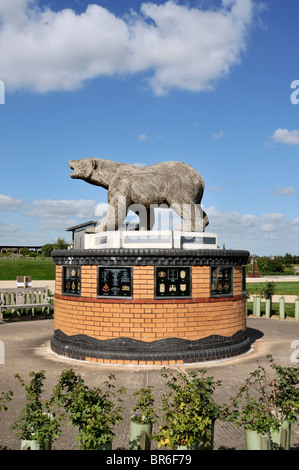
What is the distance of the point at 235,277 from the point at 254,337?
10.9ft

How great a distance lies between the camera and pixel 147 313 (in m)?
9.38

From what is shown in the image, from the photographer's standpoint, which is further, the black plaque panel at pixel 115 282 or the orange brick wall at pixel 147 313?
the black plaque panel at pixel 115 282

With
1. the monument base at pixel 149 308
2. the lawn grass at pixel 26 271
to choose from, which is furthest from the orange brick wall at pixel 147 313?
the lawn grass at pixel 26 271

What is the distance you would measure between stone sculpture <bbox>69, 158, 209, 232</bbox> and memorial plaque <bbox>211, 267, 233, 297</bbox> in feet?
4.12

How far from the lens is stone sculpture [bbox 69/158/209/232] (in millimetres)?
Result: 10633

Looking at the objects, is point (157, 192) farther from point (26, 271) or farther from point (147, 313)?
point (26, 271)

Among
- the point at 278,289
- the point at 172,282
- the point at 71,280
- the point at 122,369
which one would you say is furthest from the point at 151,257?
the point at 278,289

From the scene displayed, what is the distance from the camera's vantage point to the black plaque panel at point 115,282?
956 cm

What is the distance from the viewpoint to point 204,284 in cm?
978

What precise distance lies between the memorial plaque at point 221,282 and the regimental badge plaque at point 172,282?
0.72 metres

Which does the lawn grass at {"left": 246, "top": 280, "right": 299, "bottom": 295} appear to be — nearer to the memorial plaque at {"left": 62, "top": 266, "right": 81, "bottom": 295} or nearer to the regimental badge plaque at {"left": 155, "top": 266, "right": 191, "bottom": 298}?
the regimental badge plaque at {"left": 155, "top": 266, "right": 191, "bottom": 298}

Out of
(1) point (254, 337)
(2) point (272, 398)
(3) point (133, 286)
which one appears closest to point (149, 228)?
(3) point (133, 286)

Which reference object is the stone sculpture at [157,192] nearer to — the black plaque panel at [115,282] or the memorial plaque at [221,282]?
the memorial plaque at [221,282]
